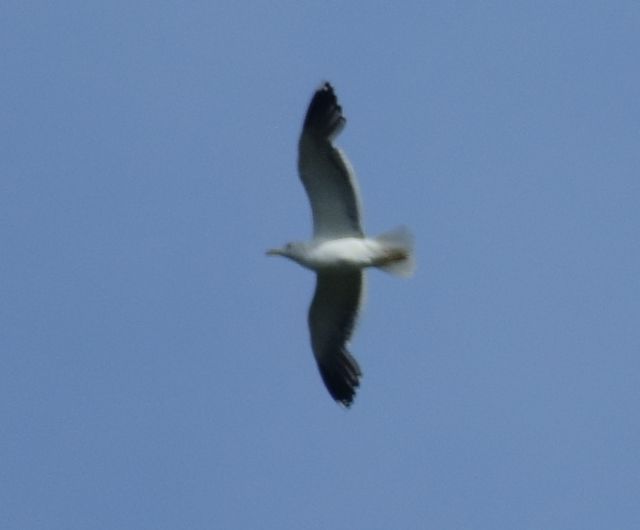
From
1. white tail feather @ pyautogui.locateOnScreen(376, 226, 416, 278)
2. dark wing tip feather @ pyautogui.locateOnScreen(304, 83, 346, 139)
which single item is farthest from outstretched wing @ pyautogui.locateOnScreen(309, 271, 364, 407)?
dark wing tip feather @ pyautogui.locateOnScreen(304, 83, 346, 139)

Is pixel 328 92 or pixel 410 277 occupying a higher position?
pixel 328 92

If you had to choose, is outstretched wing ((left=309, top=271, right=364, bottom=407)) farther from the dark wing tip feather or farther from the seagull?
the dark wing tip feather

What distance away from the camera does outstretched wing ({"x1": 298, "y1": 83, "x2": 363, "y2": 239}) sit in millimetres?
18922

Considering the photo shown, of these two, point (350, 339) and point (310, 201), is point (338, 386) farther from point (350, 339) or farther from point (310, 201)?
point (310, 201)

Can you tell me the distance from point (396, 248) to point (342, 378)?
1.46m

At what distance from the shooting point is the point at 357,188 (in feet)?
62.5

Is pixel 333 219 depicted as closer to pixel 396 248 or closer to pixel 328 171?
pixel 328 171

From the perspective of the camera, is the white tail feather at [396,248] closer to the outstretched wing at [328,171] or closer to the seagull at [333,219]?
the seagull at [333,219]

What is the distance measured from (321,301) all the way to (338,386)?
78cm

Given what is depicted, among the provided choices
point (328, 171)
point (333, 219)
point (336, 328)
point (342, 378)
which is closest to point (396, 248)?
point (333, 219)

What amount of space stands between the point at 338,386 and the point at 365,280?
→ 957mm

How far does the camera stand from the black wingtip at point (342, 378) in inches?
782

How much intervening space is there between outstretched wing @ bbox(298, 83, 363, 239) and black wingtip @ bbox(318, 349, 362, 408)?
1.26 metres

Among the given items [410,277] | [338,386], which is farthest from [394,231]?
[338,386]
